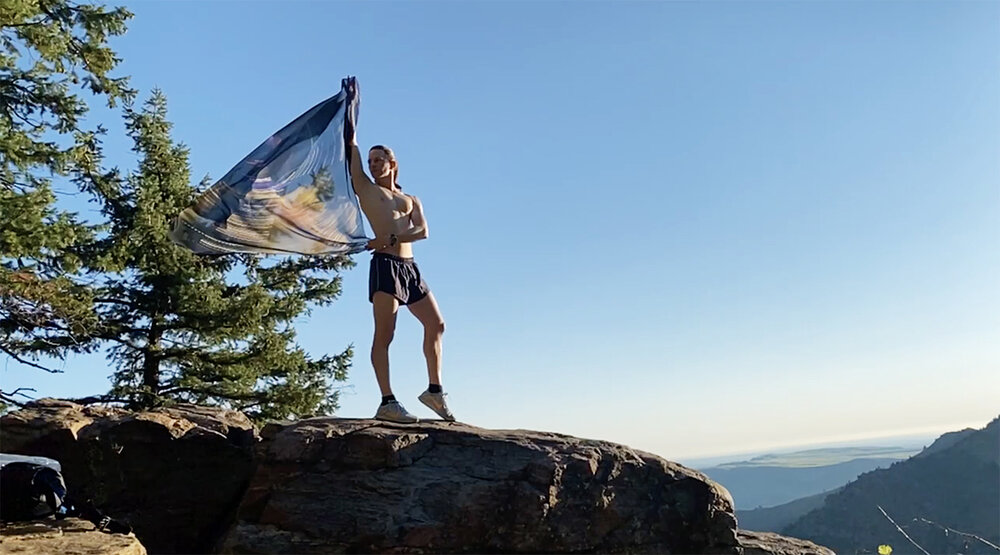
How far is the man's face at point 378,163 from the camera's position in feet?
22.0

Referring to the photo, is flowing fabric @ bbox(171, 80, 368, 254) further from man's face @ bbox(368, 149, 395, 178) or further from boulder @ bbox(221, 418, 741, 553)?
boulder @ bbox(221, 418, 741, 553)

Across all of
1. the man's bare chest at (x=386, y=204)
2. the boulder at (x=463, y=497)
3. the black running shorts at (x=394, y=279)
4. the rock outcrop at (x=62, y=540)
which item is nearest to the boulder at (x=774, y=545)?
the boulder at (x=463, y=497)

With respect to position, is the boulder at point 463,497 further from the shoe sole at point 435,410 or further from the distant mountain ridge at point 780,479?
the distant mountain ridge at point 780,479

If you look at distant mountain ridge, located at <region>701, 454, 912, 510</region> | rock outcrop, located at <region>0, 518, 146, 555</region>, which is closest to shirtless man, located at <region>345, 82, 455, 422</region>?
rock outcrop, located at <region>0, 518, 146, 555</region>

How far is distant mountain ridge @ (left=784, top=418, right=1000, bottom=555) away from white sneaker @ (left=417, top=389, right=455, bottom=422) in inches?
393

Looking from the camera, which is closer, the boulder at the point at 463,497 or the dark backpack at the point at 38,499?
the dark backpack at the point at 38,499

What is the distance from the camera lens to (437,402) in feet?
21.6

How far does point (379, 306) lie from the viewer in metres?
6.36

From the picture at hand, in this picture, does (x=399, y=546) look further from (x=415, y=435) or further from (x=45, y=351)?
(x=45, y=351)

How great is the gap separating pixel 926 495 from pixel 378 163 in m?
31.2

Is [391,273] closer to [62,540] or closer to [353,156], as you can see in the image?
[353,156]

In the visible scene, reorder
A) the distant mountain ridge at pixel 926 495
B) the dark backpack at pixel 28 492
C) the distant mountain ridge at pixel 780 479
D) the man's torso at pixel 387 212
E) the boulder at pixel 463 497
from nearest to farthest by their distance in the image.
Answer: the dark backpack at pixel 28 492 < the boulder at pixel 463 497 < the man's torso at pixel 387 212 < the distant mountain ridge at pixel 926 495 < the distant mountain ridge at pixel 780 479

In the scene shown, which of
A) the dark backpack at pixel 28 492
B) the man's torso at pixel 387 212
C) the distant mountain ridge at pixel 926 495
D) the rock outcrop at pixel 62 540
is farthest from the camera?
→ the distant mountain ridge at pixel 926 495

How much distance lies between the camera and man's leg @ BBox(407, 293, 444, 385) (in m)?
6.63
